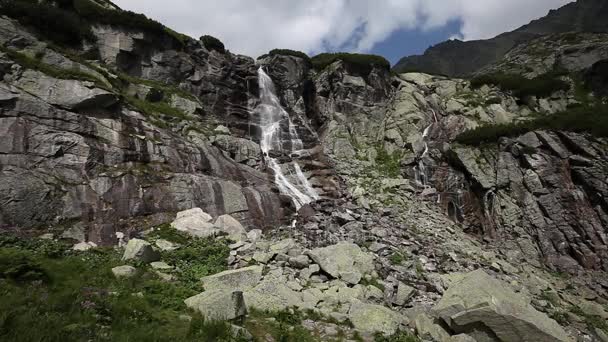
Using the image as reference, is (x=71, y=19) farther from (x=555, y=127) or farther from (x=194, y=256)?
(x=555, y=127)

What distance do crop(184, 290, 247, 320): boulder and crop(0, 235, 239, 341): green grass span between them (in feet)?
0.90

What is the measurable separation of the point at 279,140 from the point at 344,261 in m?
30.4

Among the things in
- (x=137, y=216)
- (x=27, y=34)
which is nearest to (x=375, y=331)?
(x=137, y=216)

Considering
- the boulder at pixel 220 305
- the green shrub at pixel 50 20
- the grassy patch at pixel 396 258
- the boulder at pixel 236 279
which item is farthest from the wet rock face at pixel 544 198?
the green shrub at pixel 50 20

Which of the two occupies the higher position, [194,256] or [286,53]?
[286,53]

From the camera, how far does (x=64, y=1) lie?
4116 cm

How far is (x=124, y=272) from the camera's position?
33.7ft

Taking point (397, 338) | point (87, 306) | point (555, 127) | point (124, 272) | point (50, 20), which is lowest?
point (397, 338)

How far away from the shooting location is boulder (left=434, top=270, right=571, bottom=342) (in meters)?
9.12

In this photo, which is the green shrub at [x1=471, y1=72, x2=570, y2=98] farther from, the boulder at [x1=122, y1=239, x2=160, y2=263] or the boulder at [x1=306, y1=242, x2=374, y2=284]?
the boulder at [x1=122, y1=239, x2=160, y2=263]

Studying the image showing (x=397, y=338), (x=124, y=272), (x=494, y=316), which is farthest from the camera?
(x=124, y=272)

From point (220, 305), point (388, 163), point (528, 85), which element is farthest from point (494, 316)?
point (528, 85)

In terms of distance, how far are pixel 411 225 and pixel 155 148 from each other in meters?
19.6

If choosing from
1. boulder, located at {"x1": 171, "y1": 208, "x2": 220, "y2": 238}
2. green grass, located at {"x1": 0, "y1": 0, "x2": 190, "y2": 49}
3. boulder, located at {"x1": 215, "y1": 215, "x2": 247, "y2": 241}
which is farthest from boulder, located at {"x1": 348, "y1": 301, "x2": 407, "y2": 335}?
green grass, located at {"x1": 0, "y1": 0, "x2": 190, "y2": 49}
